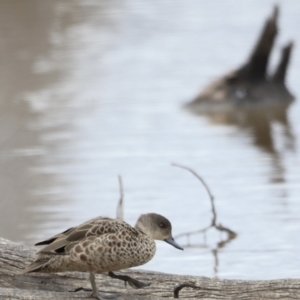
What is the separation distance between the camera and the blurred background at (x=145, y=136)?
22.3 feet

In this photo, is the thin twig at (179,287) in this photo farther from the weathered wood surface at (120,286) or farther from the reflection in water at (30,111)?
the reflection in water at (30,111)

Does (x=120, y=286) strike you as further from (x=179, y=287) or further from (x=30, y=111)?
(x=30, y=111)

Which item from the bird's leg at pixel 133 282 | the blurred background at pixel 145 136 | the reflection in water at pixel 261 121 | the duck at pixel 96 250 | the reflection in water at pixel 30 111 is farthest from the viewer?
the reflection in water at pixel 261 121

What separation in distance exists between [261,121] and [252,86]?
72 centimetres

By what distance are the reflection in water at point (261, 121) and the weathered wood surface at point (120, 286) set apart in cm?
516

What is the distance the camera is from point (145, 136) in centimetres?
962

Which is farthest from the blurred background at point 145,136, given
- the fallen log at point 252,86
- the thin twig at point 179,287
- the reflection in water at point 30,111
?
the thin twig at point 179,287

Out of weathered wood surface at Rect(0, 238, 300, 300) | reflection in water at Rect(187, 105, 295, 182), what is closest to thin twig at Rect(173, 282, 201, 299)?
weathered wood surface at Rect(0, 238, 300, 300)

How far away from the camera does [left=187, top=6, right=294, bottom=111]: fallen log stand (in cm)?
1088

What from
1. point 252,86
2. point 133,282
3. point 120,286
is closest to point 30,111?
point 252,86

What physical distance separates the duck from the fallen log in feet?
25.2

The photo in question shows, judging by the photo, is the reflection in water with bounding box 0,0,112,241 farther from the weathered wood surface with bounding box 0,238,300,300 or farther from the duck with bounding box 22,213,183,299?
the duck with bounding box 22,213,183,299

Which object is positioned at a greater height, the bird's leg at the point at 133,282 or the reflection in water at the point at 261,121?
the reflection in water at the point at 261,121

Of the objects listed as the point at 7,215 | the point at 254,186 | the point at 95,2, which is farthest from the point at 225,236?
the point at 95,2
